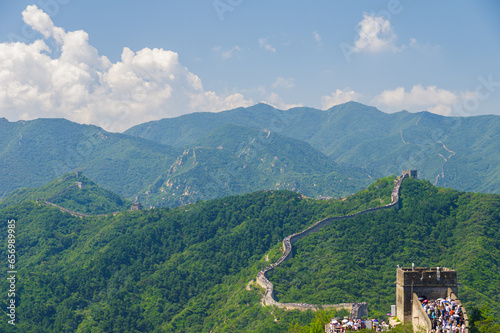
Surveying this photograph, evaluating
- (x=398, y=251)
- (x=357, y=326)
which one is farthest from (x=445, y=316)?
(x=398, y=251)

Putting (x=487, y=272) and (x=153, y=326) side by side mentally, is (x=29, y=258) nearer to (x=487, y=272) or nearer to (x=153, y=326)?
(x=153, y=326)

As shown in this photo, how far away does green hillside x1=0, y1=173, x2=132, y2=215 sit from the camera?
17150cm

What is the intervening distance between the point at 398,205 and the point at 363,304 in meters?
38.3

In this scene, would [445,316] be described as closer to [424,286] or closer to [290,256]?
[424,286]

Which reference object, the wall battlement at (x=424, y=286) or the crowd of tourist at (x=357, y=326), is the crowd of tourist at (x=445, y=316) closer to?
the wall battlement at (x=424, y=286)

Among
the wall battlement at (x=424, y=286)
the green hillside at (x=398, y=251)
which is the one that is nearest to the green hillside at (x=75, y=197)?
the green hillside at (x=398, y=251)

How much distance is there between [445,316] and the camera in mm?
31641

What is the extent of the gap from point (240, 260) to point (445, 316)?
72065 millimetres

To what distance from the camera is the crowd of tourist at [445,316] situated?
30609 millimetres

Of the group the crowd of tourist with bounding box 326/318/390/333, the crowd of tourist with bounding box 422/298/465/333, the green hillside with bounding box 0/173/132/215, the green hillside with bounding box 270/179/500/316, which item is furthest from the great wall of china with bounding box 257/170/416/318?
the green hillside with bounding box 0/173/132/215

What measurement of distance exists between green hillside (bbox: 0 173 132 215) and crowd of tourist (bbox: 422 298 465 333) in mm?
143100

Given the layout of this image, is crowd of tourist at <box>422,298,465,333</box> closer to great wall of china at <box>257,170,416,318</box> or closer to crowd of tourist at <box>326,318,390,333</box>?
crowd of tourist at <box>326,318,390,333</box>

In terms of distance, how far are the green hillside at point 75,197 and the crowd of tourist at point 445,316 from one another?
143100 mm

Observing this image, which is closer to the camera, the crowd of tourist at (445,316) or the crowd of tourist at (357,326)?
the crowd of tourist at (445,316)
